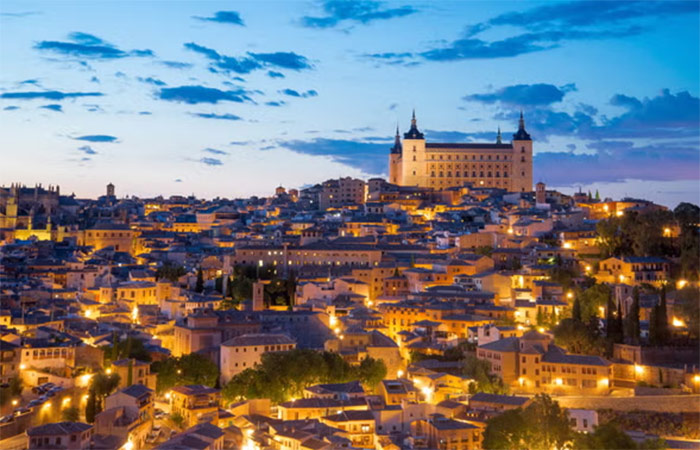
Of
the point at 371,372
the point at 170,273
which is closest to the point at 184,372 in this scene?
the point at 371,372

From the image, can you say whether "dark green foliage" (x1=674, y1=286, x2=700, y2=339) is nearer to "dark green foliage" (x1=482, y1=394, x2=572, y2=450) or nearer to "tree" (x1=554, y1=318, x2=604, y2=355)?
"tree" (x1=554, y1=318, x2=604, y2=355)

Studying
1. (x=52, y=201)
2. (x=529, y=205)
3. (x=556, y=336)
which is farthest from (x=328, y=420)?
(x=52, y=201)

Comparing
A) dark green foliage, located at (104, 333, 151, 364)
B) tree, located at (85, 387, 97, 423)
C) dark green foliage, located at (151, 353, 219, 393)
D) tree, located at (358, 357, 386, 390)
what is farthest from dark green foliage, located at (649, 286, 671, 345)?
tree, located at (85, 387, 97, 423)

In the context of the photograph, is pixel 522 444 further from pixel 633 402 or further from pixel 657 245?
pixel 657 245

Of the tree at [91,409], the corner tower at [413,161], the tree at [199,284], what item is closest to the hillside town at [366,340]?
the tree at [91,409]

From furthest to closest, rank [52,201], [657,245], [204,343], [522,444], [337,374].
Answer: [52,201] < [657,245] < [204,343] < [337,374] < [522,444]
